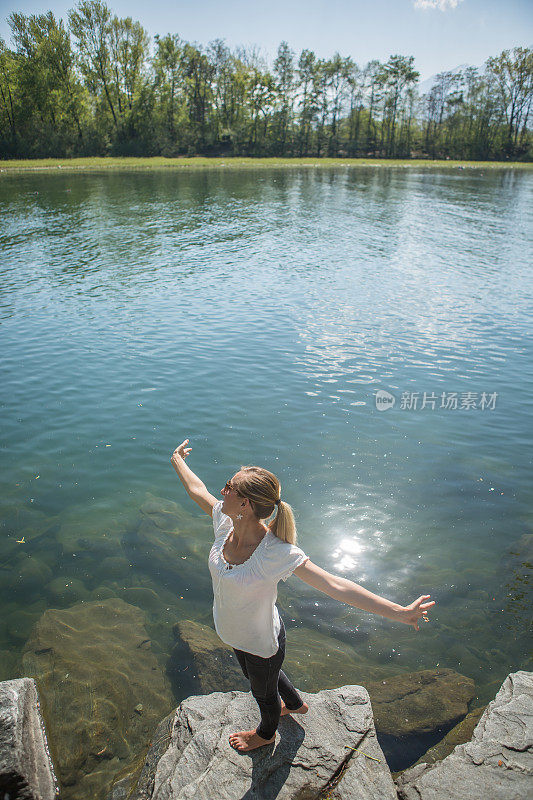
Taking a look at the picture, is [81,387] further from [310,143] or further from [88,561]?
[310,143]

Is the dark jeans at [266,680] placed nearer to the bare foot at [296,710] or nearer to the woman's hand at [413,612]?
the bare foot at [296,710]

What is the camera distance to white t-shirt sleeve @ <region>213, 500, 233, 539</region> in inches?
138

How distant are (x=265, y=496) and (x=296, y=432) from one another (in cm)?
731

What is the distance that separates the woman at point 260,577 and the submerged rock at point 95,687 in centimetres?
218

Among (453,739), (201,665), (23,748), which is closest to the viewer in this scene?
(23,748)

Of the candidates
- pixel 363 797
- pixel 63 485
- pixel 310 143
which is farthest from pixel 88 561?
pixel 310 143

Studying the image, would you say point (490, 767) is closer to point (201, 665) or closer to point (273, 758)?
point (273, 758)

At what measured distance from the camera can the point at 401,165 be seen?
A: 3873 inches

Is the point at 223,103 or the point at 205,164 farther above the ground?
the point at 223,103

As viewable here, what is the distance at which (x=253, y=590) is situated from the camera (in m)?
3.18

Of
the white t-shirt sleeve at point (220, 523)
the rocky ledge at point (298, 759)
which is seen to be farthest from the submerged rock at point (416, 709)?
the white t-shirt sleeve at point (220, 523)

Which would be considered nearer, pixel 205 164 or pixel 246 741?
pixel 246 741

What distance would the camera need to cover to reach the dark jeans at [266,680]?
3.47 meters

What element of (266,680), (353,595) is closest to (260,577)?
(353,595)
